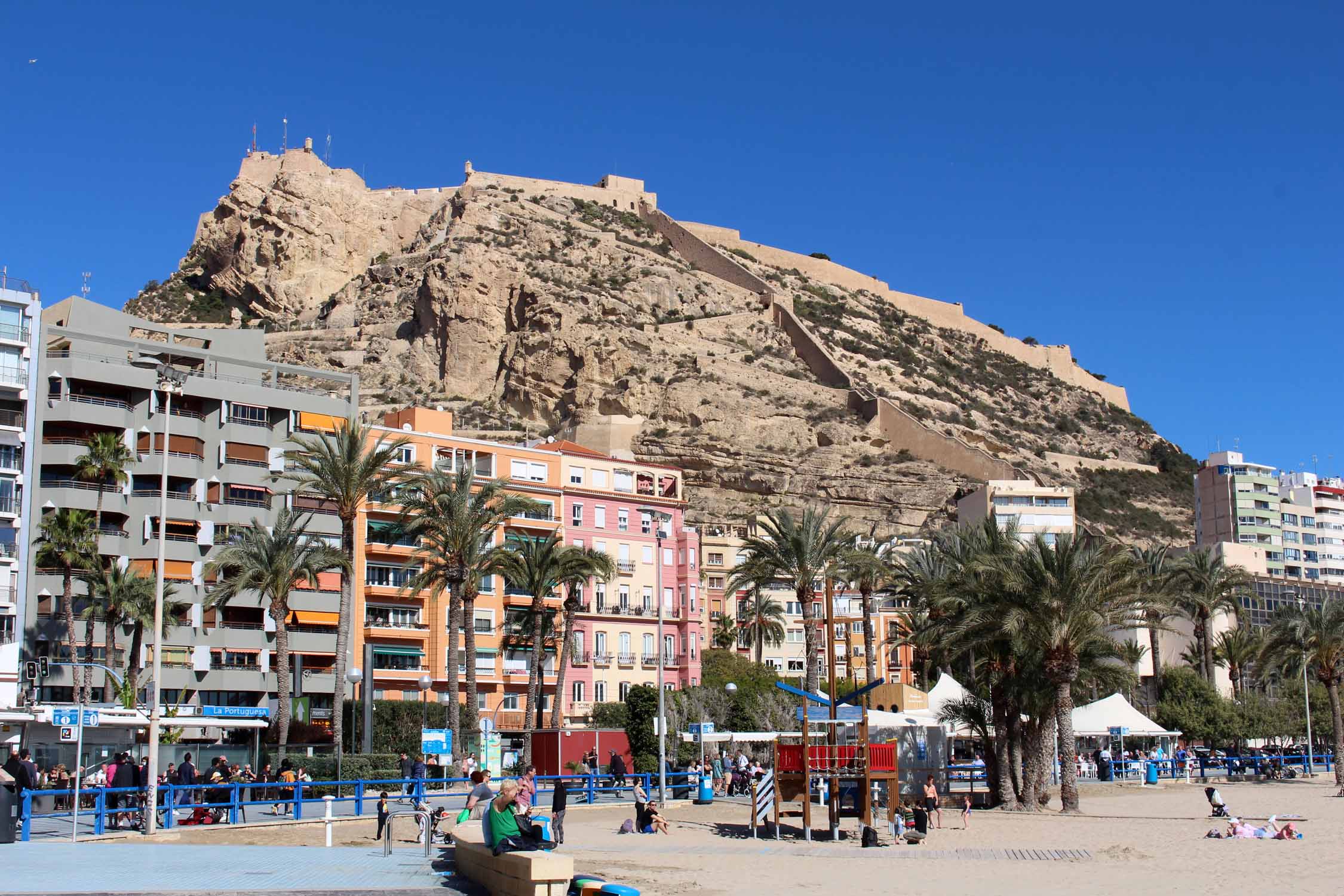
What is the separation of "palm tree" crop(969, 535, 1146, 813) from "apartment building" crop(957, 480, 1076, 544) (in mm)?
62767

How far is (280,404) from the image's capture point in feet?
192

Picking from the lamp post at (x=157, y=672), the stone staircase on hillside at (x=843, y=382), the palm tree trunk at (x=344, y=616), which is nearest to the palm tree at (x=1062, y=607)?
the lamp post at (x=157, y=672)

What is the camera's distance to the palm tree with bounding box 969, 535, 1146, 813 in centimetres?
3434

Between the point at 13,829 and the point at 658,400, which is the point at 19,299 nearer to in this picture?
the point at 13,829

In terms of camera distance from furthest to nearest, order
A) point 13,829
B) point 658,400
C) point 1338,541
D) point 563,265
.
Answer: point 1338,541
point 563,265
point 658,400
point 13,829

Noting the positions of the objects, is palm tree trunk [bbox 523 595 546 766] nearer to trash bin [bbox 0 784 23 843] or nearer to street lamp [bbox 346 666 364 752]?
street lamp [bbox 346 666 364 752]

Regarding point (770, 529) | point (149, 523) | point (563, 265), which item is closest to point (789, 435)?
point (563, 265)

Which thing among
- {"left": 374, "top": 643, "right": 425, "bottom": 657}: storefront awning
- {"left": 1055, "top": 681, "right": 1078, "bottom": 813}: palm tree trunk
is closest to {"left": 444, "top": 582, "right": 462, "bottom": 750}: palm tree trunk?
{"left": 374, "top": 643, "right": 425, "bottom": 657}: storefront awning

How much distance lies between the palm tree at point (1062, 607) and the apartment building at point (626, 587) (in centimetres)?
2839

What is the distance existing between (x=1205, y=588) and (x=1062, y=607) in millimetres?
28633

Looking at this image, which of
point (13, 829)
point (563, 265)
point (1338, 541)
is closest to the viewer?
point (13, 829)

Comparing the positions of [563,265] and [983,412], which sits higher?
[563,265]

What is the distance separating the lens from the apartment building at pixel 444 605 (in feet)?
189

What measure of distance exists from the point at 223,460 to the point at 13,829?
35.1 m
